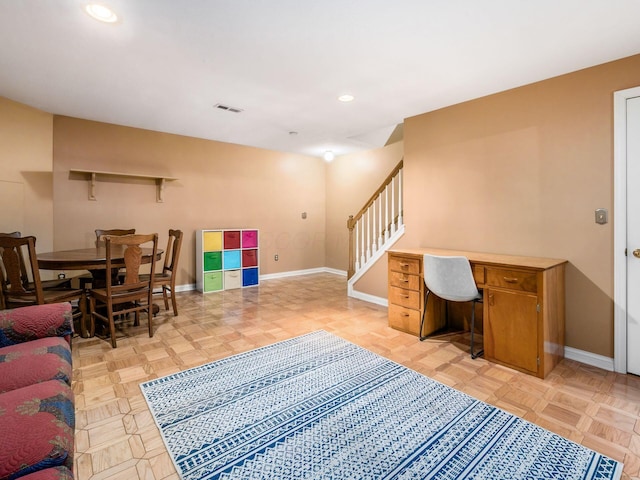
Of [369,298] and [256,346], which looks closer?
[256,346]

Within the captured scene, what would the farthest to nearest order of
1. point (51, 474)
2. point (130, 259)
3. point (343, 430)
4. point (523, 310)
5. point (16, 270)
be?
1. point (130, 259)
2. point (16, 270)
3. point (523, 310)
4. point (343, 430)
5. point (51, 474)

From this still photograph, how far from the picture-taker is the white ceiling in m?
1.99

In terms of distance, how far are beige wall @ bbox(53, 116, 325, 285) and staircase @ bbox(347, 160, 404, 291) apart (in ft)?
6.46

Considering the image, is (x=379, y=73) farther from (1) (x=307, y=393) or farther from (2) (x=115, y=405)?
(2) (x=115, y=405)

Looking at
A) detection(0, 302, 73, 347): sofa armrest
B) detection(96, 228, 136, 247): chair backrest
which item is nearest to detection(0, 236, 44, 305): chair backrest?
detection(0, 302, 73, 347): sofa armrest

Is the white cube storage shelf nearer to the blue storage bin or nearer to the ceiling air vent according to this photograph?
the blue storage bin

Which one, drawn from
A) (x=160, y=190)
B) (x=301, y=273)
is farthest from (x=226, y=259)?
(x=301, y=273)

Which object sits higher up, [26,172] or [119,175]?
[119,175]

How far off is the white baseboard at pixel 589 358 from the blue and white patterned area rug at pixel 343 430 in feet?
4.25

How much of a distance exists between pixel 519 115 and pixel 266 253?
4534 millimetres

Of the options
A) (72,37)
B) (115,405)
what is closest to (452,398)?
(115,405)

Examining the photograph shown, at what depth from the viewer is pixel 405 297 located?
3348 mm

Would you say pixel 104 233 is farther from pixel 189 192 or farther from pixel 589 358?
pixel 589 358

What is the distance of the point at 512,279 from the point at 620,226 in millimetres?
896
